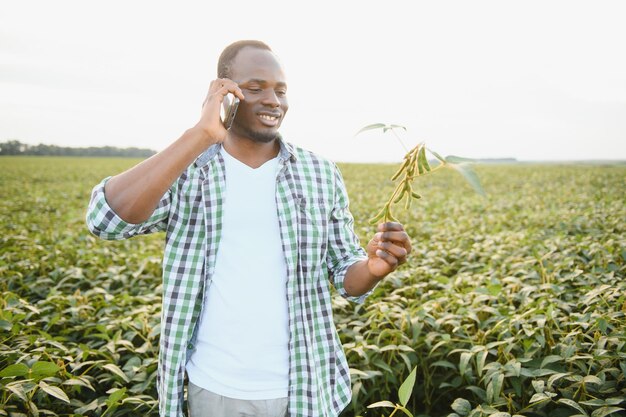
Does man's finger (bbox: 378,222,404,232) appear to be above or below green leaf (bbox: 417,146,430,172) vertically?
below

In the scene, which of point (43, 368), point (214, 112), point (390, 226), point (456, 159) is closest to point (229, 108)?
point (214, 112)

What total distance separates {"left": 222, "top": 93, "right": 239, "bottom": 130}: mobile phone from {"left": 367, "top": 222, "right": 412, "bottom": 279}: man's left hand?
509 millimetres

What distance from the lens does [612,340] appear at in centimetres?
178

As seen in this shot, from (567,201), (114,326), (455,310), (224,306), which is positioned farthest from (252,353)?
(567,201)

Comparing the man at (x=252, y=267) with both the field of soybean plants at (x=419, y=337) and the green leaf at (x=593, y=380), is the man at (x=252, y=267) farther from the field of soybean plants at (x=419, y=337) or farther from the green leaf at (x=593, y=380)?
the green leaf at (x=593, y=380)

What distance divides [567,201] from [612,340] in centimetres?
682

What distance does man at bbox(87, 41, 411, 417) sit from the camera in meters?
1.26

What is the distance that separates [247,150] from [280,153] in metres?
0.11

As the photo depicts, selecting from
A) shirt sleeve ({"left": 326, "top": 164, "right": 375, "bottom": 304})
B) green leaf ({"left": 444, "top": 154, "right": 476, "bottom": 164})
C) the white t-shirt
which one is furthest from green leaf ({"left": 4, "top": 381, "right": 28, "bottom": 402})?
green leaf ({"left": 444, "top": 154, "right": 476, "bottom": 164})

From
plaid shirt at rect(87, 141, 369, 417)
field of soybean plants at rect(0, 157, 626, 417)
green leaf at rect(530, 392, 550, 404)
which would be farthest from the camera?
field of soybean plants at rect(0, 157, 626, 417)

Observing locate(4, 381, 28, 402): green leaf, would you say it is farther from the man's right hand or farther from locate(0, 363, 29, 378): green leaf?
the man's right hand

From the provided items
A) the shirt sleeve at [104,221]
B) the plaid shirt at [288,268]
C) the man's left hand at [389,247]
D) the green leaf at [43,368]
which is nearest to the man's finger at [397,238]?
the man's left hand at [389,247]

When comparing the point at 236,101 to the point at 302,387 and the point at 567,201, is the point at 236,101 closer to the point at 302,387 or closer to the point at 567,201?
the point at 302,387

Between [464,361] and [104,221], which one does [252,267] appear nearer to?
[104,221]
